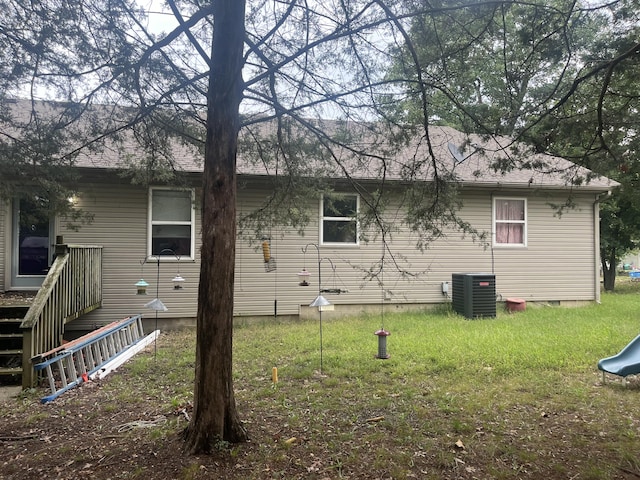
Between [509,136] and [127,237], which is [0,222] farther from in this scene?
[509,136]

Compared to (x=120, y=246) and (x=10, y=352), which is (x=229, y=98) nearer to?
(x=10, y=352)

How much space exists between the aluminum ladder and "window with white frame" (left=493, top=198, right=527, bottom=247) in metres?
8.59

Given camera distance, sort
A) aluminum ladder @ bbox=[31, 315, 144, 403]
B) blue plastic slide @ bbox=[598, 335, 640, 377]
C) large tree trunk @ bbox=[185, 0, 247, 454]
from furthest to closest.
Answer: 1. aluminum ladder @ bbox=[31, 315, 144, 403]
2. blue plastic slide @ bbox=[598, 335, 640, 377]
3. large tree trunk @ bbox=[185, 0, 247, 454]

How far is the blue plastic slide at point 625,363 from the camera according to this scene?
193 inches

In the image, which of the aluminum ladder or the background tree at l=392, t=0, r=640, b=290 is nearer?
the background tree at l=392, t=0, r=640, b=290

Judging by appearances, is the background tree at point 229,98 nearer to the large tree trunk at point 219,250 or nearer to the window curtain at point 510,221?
the large tree trunk at point 219,250

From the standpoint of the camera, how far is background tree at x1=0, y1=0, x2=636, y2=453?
11.4 ft

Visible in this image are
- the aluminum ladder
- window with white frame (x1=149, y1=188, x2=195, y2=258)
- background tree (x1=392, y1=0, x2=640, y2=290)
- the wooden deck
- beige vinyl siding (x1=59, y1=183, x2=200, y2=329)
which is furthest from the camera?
window with white frame (x1=149, y1=188, x2=195, y2=258)

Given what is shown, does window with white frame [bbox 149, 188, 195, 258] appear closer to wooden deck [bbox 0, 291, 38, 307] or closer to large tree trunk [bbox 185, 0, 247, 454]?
wooden deck [bbox 0, 291, 38, 307]

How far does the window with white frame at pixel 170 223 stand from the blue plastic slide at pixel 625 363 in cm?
752

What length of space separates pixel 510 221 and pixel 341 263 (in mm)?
4507

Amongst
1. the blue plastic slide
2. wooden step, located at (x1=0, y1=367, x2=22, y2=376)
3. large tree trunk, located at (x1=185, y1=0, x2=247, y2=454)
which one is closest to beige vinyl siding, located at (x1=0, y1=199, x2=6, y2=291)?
wooden step, located at (x1=0, y1=367, x2=22, y2=376)

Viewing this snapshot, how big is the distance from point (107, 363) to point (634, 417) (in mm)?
6469

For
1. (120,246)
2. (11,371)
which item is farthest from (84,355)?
(120,246)
